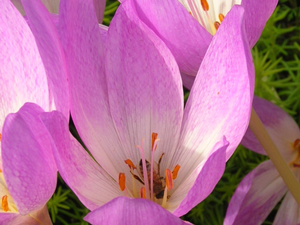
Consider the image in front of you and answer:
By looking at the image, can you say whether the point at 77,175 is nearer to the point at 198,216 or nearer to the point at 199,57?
the point at 199,57

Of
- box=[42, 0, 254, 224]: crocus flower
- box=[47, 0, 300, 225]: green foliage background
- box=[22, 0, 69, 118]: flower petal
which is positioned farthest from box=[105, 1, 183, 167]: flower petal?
box=[47, 0, 300, 225]: green foliage background

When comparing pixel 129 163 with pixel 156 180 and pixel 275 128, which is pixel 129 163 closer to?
pixel 156 180

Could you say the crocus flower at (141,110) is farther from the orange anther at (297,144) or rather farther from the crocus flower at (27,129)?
the orange anther at (297,144)

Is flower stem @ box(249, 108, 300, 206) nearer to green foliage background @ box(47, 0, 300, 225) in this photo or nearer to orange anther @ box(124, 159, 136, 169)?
orange anther @ box(124, 159, 136, 169)

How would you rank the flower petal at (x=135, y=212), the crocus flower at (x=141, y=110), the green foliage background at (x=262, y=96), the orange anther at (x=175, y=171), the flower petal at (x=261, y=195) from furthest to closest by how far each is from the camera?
the green foliage background at (x=262, y=96), the flower petal at (x=261, y=195), the orange anther at (x=175, y=171), the crocus flower at (x=141, y=110), the flower petal at (x=135, y=212)

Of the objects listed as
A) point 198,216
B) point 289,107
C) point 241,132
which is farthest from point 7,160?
point 289,107

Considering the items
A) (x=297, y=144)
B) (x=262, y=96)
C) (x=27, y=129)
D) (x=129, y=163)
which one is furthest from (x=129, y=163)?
(x=262, y=96)

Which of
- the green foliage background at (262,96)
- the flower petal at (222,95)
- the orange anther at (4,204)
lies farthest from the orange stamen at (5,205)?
the green foliage background at (262,96)
